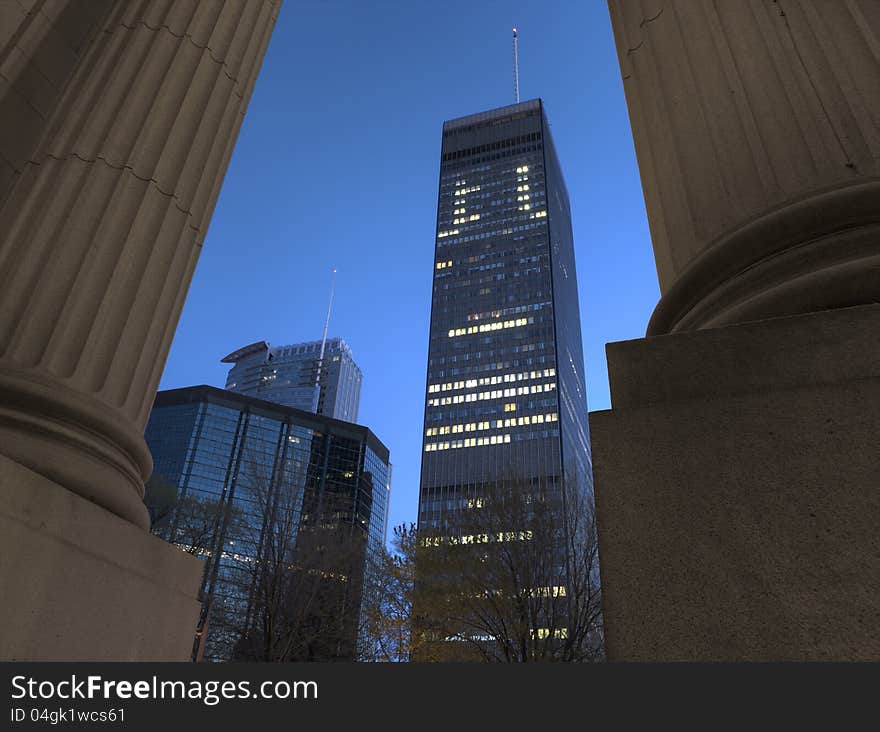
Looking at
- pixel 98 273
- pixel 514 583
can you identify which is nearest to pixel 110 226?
pixel 98 273

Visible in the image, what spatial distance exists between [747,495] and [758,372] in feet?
2.27

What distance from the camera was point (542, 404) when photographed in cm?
14938

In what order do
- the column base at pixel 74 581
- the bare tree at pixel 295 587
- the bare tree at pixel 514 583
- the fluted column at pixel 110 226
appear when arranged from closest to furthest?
the column base at pixel 74 581
the fluted column at pixel 110 226
the bare tree at pixel 514 583
the bare tree at pixel 295 587

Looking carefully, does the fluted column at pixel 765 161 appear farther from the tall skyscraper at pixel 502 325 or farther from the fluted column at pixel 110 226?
the tall skyscraper at pixel 502 325

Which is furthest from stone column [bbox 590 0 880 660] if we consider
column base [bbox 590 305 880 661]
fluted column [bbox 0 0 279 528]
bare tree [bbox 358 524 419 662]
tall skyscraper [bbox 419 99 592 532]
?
tall skyscraper [bbox 419 99 592 532]

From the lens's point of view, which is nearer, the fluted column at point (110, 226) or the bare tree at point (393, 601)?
the fluted column at point (110, 226)

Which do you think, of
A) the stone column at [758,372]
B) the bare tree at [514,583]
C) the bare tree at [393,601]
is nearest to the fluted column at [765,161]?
the stone column at [758,372]

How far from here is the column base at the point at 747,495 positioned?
2.30 meters

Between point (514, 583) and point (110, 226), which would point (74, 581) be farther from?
point (514, 583)

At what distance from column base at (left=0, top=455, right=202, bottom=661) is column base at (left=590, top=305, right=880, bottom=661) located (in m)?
3.55

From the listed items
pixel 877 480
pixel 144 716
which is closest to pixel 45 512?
pixel 144 716

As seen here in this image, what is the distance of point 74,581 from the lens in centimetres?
405

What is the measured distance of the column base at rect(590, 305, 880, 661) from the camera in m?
2.30

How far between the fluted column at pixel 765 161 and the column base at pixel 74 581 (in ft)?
14.2
